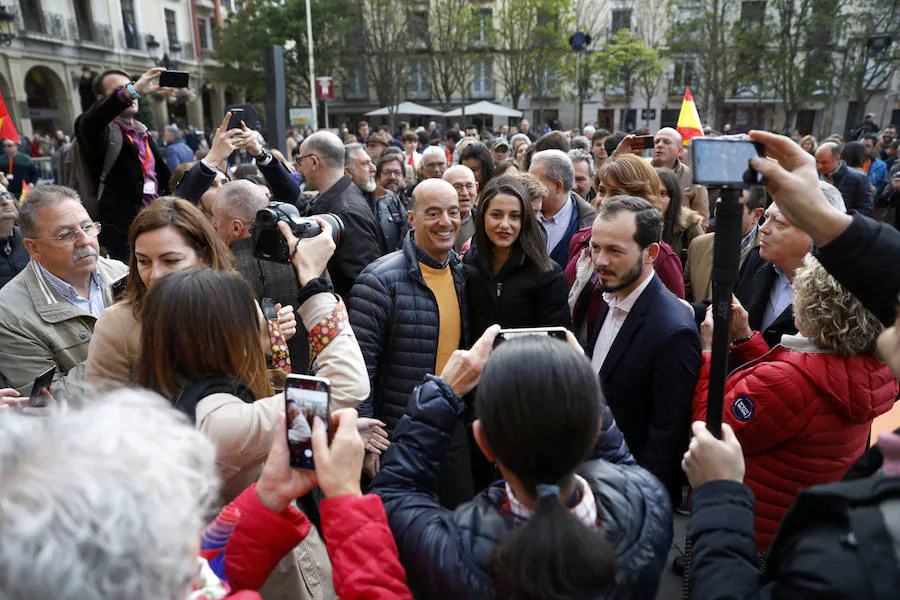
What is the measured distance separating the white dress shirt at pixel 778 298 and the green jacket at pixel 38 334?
3.18 metres

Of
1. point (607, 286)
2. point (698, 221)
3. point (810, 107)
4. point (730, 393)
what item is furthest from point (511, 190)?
point (810, 107)

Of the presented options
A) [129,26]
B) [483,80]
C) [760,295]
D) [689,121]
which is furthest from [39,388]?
[483,80]

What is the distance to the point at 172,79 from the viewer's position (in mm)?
4016

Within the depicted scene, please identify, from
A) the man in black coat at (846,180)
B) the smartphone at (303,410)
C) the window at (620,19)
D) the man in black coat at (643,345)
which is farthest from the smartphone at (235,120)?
the window at (620,19)

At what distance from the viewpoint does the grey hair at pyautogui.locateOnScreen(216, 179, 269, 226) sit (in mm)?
3164

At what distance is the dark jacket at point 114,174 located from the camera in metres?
3.95

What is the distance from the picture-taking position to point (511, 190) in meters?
3.18

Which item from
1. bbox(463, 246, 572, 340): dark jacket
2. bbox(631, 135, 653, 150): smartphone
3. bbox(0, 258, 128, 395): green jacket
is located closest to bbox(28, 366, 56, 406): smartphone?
bbox(0, 258, 128, 395): green jacket

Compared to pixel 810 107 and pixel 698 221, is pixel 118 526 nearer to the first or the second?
pixel 698 221

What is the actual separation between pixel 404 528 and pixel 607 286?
166 cm

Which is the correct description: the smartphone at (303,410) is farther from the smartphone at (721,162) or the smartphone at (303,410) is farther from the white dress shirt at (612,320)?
the white dress shirt at (612,320)

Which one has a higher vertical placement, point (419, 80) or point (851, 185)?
point (419, 80)

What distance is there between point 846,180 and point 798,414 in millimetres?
6648

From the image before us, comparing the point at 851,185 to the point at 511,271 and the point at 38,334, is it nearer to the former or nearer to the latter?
the point at 511,271
